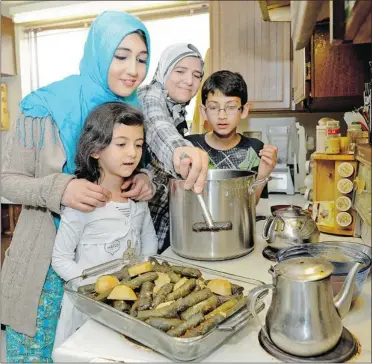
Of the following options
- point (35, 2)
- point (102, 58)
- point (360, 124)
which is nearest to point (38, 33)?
point (35, 2)

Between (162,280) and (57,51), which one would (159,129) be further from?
(57,51)

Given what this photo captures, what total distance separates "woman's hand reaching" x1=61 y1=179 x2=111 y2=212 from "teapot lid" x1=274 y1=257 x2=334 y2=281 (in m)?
0.46

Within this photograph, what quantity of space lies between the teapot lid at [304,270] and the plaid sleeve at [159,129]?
17.0 inches

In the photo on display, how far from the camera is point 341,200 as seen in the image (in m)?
1.12

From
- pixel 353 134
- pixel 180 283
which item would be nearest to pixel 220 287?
pixel 180 283

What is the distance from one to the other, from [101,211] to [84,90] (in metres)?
0.30

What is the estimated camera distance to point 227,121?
148 cm

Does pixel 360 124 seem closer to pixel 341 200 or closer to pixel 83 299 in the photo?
pixel 341 200

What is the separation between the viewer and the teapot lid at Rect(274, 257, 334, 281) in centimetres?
52

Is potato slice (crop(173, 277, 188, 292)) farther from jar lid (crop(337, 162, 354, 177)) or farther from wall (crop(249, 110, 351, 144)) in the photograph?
wall (crop(249, 110, 351, 144))

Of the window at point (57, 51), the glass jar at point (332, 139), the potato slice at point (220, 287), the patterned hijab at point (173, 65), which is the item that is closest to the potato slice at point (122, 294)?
the potato slice at point (220, 287)

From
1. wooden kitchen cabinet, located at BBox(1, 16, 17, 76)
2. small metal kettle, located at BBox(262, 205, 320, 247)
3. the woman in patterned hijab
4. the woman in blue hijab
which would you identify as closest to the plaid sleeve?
the woman in patterned hijab

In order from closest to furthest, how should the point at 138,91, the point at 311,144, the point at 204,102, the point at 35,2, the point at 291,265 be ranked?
the point at 291,265 → the point at 138,91 → the point at 204,102 → the point at 311,144 → the point at 35,2

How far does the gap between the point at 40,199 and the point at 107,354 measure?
0.40 meters
